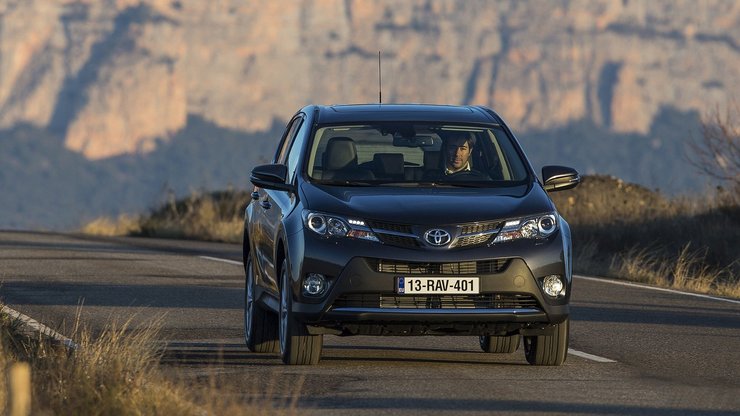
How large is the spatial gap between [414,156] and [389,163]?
26 cm

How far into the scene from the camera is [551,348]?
10609mm

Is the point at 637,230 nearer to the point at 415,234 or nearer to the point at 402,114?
the point at 402,114

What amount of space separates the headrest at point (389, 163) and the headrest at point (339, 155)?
15 cm

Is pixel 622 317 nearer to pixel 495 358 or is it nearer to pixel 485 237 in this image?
pixel 495 358

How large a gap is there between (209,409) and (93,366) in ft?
4.03

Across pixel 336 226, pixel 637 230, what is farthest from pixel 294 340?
pixel 637 230

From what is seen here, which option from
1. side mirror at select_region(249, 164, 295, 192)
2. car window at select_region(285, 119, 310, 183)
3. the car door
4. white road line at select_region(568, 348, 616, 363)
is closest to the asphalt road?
white road line at select_region(568, 348, 616, 363)

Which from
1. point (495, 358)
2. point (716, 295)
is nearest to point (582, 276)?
point (716, 295)

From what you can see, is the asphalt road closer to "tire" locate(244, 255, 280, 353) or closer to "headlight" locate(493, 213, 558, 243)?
"tire" locate(244, 255, 280, 353)

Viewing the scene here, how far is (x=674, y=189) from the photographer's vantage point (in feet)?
96.2

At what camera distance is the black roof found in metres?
11.5

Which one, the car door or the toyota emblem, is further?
the car door

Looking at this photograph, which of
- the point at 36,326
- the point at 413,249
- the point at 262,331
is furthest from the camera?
the point at 36,326

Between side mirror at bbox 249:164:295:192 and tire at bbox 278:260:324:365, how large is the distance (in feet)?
1.98
